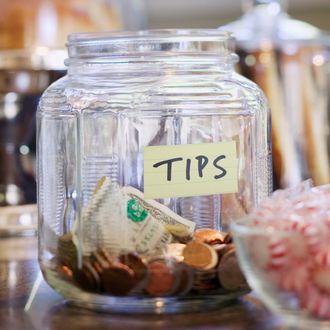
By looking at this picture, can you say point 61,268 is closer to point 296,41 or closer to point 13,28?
point 13,28

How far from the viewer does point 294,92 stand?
1427 mm

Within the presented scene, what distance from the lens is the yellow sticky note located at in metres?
0.79

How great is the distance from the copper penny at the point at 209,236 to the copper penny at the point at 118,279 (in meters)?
0.07

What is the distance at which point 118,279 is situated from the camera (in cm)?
75

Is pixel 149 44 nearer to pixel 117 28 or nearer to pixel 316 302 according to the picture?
pixel 316 302

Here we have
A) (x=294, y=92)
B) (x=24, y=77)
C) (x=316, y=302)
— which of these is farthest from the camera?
(x=294, y=92)

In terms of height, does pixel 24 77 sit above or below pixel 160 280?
above

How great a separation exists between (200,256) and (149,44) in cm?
17

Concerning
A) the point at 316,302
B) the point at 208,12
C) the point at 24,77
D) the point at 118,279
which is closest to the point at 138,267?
the point at 118,279

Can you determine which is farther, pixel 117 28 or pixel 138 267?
pixel 117 28

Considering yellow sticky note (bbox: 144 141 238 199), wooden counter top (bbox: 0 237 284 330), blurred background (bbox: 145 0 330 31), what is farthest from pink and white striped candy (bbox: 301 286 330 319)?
blurred background (bbox: 145 0 330 31)

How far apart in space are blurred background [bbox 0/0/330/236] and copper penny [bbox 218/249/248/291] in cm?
53

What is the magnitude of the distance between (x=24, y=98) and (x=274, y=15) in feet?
1.34

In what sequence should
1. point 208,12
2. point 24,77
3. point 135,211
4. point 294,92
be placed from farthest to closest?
1. point 208,12
2. point 294,92
3. point 24,77
4. point 135,211
